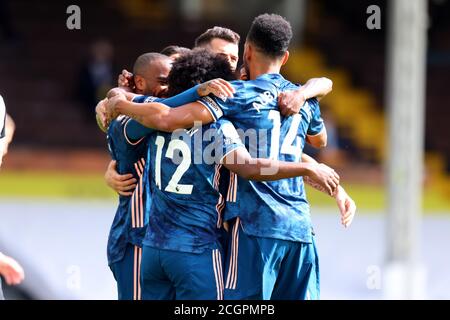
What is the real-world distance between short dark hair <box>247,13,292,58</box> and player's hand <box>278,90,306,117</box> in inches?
8.4

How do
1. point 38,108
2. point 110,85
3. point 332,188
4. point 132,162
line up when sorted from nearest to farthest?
point 332,188 → point 132,162 → point 110,85 → point 38,108

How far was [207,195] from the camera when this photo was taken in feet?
19.3

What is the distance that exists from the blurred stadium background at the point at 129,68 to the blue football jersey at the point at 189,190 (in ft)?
20.3

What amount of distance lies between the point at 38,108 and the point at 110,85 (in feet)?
6.45

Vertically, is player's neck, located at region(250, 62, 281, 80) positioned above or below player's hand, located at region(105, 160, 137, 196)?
above

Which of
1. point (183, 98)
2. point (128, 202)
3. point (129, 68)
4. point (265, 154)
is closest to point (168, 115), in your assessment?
point (183, 98)

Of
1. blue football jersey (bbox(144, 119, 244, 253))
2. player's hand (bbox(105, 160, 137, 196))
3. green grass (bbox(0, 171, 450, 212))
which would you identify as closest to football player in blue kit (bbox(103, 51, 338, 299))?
blue football jersey (bbox(144, 119, 244, 253))

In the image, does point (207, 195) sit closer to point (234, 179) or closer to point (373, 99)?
point (234, 179)

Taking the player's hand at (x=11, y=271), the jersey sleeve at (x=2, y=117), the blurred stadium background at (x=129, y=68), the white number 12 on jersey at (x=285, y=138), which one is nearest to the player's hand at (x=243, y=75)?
the white number 12 on jersey at (x=285, y=138)

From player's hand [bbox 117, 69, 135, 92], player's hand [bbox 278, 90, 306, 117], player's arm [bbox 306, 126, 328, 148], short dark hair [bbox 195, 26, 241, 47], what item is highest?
short dark hair [bbox 195, 26, 241, 47]

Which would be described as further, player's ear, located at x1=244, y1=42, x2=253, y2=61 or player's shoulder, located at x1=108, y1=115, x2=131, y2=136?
player's shoulder, located at x1=108, y1=115, x2=131, y2=136

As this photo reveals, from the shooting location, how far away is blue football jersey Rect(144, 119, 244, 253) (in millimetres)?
5828

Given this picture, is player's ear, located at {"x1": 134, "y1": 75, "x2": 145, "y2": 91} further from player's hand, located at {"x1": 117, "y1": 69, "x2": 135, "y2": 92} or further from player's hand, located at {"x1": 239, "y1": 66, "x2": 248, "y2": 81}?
player's hand, located at {"x1": 239, "y1": 66, "x2": 248, "y2": 81}
